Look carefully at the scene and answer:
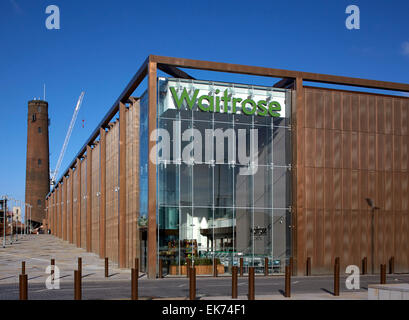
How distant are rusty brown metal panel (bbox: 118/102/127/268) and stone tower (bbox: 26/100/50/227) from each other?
73595 mm

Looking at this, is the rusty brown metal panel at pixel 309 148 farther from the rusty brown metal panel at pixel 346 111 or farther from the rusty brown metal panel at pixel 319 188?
the rusty brown metal panel at pixel 346 111

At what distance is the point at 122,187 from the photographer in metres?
36.2

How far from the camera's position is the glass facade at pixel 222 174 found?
96.8 feet

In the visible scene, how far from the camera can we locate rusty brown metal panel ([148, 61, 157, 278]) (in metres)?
28.2

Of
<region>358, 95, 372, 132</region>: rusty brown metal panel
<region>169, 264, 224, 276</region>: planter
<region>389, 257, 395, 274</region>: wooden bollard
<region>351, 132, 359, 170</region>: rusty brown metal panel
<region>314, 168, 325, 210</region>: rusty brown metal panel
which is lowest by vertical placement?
<region>389, 257, 395, 274</region>: wooden bollard

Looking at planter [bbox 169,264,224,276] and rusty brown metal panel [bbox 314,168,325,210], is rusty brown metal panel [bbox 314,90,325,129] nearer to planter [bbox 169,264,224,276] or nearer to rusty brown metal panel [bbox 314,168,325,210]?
rusty brown metal panel [bbox 314,168,325,210]

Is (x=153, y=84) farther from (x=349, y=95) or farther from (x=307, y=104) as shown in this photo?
(x=349, y=95)

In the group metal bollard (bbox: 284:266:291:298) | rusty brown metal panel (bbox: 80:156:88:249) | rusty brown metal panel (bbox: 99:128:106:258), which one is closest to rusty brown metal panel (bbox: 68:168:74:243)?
rusty brown metal panel (bbox: 80:156:88:249)

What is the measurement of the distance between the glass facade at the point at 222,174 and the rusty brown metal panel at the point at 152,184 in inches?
18.1

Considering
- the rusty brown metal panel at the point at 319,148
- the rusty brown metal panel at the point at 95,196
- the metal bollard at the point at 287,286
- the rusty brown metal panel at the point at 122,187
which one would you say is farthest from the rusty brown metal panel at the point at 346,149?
the rusty brown metal panel at the point at 95,196

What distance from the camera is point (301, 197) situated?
3170cm

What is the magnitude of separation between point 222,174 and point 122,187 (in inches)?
331

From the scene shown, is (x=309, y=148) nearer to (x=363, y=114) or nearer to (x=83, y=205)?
(x=363, y=114)
